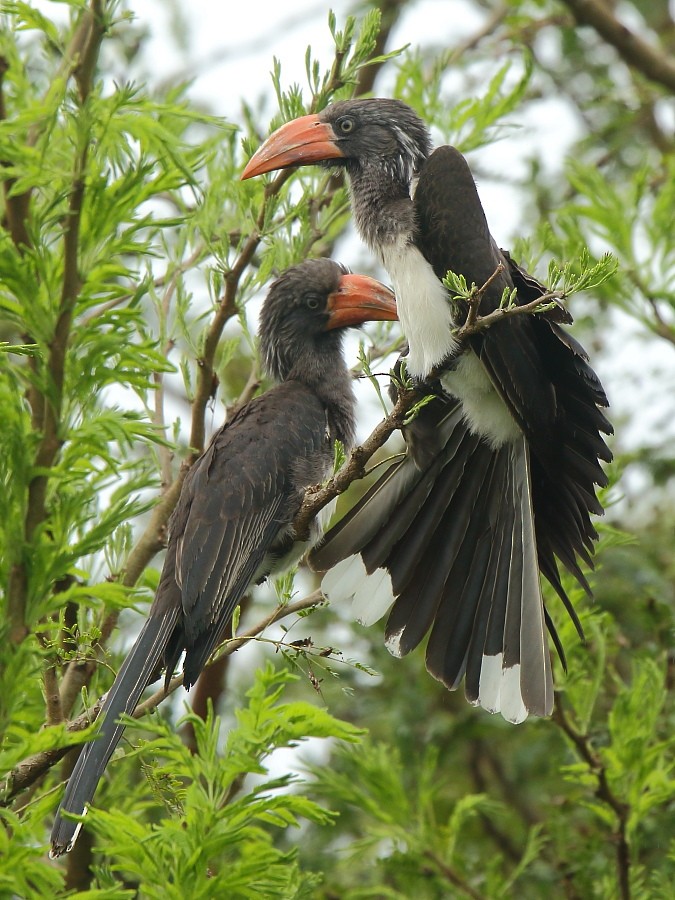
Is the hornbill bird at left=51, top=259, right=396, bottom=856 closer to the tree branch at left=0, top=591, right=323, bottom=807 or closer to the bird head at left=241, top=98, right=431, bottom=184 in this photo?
the tree branch at left=0, top=591, right=323, bottom=807

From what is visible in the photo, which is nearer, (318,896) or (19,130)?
(19,130)

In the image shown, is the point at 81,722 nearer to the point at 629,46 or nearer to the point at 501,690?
the point at 501,690

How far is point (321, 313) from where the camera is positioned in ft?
14.0

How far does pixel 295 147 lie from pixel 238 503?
1152 mm

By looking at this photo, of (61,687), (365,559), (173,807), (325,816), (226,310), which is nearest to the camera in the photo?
(325,816)

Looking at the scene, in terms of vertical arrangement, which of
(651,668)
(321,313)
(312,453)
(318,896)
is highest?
(321,313)

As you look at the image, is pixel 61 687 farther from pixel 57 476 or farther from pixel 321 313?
pixel 321 313

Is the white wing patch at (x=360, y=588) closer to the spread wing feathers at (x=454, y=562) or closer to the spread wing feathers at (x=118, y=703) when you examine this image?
the spread wing feathers at (x=454, y=562)

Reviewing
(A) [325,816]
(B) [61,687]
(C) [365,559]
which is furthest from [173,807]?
(C) [365,559]

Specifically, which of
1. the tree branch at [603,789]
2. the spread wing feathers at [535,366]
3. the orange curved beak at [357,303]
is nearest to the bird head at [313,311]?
the orange curved beak at [357,303]

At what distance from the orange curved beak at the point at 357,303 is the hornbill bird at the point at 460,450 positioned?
521 mm

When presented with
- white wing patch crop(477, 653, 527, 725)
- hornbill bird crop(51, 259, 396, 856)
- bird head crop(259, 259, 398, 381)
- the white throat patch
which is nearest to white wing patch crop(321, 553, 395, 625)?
hornbill bird crop(51, 259, 396, 856)

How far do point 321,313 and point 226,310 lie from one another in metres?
0.89

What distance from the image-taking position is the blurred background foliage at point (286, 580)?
7.06ft
